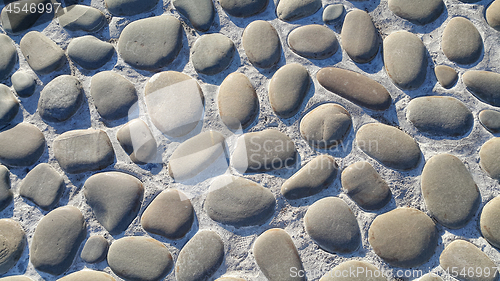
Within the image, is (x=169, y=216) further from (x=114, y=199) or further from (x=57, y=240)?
(x=57, y=240)

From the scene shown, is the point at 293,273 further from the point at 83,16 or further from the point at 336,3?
the point at 83,16

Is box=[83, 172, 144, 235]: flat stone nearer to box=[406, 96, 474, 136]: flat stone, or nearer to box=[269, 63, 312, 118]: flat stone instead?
box=[269, 63, 312, 118]: flat stone

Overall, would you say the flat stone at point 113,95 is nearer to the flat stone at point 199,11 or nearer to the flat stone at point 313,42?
the flat stone at point 199,11

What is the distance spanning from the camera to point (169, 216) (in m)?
0.90

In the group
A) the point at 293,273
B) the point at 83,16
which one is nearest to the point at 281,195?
the point at 293,273

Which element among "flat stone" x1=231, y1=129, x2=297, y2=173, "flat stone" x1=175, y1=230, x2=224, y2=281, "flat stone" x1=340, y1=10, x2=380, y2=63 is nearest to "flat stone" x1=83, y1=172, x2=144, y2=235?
"flat stone" x1=175, y1=230, x2=224, y2=281

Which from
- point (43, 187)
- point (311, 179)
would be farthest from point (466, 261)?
point (43, 187)

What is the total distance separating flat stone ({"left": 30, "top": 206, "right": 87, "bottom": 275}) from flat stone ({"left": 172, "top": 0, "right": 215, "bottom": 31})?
71 centimetres

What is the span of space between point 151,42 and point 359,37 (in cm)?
67

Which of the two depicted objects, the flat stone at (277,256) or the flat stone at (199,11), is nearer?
the flat stone at (277,256)

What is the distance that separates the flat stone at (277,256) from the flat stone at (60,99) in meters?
0.72

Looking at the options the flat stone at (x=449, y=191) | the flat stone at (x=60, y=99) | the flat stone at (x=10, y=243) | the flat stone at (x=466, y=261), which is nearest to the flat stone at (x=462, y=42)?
the flat stone at (x=449, y=191)

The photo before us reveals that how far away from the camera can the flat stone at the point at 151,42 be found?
3.15 feet

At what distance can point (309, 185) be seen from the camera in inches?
35.4
